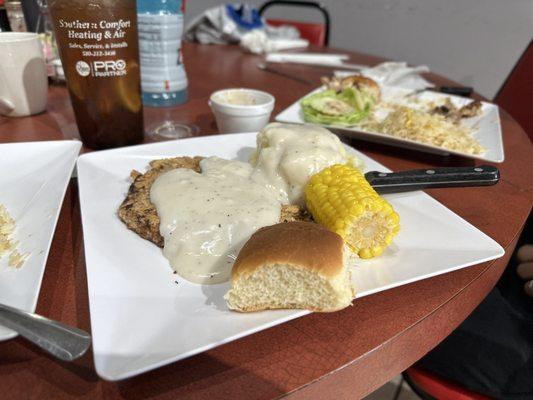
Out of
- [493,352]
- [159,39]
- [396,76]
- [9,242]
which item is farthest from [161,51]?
[493,352]

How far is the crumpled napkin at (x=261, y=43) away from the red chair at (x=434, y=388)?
93.6 inches

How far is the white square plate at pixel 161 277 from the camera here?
56 centimetres

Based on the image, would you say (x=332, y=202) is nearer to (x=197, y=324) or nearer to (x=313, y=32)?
(x=197, y=324)

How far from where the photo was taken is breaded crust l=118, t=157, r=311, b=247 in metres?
0.85

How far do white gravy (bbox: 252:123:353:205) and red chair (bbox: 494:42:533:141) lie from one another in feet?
5.09

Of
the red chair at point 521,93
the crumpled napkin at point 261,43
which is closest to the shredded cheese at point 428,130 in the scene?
the red chair at point 521,93

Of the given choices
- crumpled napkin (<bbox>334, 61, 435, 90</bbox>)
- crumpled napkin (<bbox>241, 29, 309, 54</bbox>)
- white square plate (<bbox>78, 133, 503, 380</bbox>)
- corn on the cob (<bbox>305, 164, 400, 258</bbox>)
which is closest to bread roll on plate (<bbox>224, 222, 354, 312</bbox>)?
white square plate (<bbox>78, 133, 503, 380</bbox>)

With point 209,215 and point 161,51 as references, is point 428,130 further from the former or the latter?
point 161,51

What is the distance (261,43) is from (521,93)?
169 centimetres

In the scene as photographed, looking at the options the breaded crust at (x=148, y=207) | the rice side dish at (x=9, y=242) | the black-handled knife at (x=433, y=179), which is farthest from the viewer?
the black-handled knife at (x=433, y=179)

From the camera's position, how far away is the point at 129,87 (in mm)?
1226

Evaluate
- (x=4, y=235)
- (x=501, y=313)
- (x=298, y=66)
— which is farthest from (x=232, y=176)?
(x=298, y=66)

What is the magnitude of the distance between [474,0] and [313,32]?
167 cm

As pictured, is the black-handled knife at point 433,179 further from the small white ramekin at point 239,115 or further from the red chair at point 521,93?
the red chair at point 521,93
